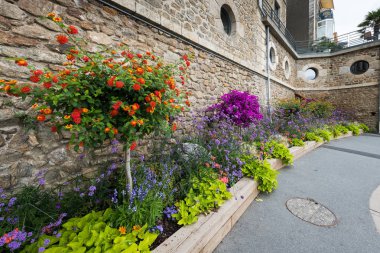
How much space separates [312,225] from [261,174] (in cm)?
89

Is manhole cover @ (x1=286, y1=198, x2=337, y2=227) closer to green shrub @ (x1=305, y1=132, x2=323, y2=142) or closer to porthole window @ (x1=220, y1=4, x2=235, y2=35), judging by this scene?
green shrub @ (x1=305, y1=132, x2=323, y2=142)

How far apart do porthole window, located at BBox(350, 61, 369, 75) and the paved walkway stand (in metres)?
10.8

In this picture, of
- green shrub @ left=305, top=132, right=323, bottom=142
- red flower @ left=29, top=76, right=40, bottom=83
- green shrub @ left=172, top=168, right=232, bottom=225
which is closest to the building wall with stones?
green shrub @ left=305, top=132, right=323, bottom=142

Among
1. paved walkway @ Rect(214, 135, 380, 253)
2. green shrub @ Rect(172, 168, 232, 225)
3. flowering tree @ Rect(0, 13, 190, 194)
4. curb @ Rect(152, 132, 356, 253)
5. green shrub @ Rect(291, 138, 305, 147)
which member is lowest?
paved walkway @ Rect(214, 135, 380, 253)

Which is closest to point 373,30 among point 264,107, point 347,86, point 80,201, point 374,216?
point 347,86

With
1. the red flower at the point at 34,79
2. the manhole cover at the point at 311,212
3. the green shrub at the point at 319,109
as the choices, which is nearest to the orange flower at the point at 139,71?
the red flower at the point at 34,79

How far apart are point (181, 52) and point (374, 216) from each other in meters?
4.22

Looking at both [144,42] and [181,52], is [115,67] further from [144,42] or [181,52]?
[181,52]

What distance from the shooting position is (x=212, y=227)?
5.53 feet

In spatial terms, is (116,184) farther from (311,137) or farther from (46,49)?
(311,137)

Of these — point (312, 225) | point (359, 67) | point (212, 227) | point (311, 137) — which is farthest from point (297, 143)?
point (359, 67)

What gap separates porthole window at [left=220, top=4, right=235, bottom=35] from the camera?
16.8 feet

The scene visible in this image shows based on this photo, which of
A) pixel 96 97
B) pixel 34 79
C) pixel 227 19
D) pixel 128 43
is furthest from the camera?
pixel 227 19

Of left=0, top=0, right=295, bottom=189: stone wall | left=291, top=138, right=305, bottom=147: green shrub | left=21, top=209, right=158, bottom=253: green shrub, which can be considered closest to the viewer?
left=21, top=209, right=158, bottom=253: green shrub
